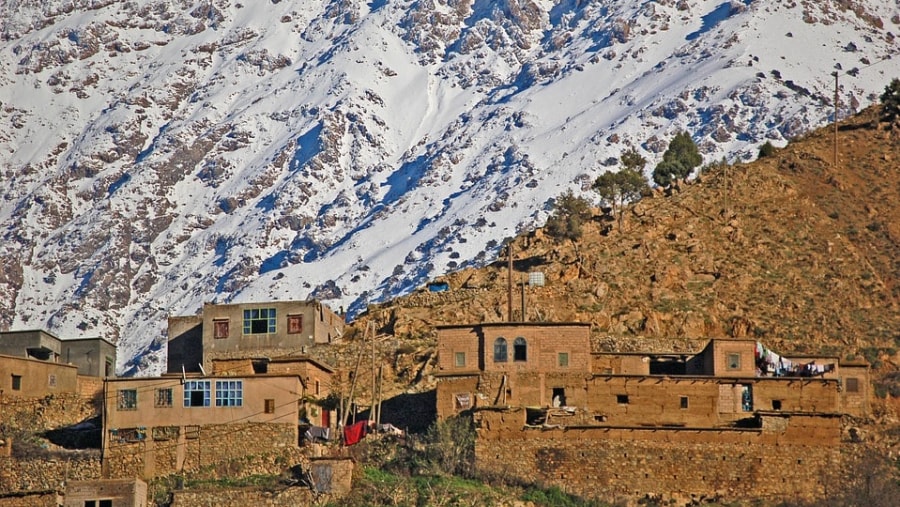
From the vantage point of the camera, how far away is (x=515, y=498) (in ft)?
237

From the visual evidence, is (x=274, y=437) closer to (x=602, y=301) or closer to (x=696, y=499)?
(x=696, y=499)

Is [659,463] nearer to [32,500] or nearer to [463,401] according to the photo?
[463,401]

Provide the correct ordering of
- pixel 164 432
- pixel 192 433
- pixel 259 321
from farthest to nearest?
pixel 259 321, pixel 164 432, pixel 192 433

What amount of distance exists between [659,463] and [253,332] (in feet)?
76.4

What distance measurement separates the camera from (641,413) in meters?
77.4

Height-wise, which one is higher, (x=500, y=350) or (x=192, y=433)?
(x=500, y=350)

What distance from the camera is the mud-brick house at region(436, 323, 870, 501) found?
7444cm

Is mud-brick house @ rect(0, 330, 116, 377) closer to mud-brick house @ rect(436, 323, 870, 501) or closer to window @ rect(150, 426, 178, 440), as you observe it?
window @ rect(150, 426, 178, 440)

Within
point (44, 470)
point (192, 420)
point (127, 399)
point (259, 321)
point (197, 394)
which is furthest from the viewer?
point (259, 321)

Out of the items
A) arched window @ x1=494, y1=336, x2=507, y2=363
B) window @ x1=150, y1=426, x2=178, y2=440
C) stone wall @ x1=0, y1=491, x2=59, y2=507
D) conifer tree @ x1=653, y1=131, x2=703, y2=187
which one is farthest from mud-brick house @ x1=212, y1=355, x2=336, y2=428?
conifer tree @ x1=653, y1=131, x2=703, y2=187

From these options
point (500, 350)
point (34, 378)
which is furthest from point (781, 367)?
point (34, 378)

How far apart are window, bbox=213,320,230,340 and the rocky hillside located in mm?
6393

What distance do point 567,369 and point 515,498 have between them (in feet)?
25.0

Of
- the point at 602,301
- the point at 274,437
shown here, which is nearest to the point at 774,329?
the point at 602,301
